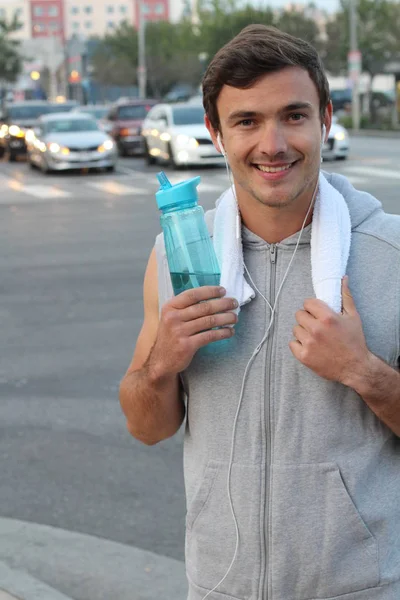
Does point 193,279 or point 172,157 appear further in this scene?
point 172,157

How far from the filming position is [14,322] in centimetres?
980

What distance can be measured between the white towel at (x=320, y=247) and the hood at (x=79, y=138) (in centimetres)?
2629

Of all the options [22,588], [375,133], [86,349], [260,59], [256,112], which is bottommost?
[375,133]

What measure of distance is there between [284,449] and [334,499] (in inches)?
5.6

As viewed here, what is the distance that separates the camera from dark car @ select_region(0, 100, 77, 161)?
35.7 meters

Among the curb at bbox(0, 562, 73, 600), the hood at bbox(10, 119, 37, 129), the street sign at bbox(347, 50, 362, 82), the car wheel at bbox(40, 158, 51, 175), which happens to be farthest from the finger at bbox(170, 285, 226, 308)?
the street sign at bbox(347, 50, 362, 82)

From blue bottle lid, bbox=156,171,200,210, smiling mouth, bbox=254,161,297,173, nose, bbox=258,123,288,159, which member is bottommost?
blue bottle lid, bbox=156,171,200,210

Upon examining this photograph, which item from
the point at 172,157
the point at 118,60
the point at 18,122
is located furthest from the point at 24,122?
the point at 118,60

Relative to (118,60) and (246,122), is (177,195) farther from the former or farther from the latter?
(118,60)

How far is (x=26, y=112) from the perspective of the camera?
124 ft

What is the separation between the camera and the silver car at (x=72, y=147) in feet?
92.7

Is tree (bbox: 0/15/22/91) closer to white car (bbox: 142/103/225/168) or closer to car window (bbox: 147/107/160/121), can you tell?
car window (bbox: 147/107/160/121)

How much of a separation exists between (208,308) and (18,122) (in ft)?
116

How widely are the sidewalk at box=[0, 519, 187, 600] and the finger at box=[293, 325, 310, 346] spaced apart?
248 centimetres
